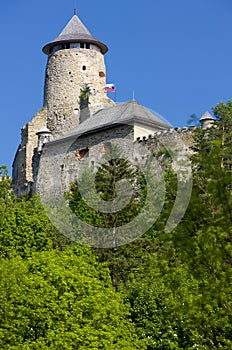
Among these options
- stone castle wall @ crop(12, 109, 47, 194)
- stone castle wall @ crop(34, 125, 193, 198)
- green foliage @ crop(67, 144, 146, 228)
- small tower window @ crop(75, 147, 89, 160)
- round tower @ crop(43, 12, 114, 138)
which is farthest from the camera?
stone castle wall @ crop(12, 109, 47, 194)

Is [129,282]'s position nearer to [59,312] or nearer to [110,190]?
[59,312]

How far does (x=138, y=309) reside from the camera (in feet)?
81.8

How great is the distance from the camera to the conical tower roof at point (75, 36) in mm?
48000

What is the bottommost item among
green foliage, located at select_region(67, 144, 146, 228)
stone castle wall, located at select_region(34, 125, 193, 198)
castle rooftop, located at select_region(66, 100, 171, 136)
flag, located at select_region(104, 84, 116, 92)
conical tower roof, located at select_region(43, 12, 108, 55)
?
green foliage, located at select_region(67, 144, 146, 228)

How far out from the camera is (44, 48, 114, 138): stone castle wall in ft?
154

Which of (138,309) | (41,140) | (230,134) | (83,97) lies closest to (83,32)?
(83,97)

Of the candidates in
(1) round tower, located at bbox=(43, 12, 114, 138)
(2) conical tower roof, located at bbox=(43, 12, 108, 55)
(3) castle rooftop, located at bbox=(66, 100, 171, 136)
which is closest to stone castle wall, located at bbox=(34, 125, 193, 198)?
(3) castle rooftop, located at bbox=(66, 100, 171, 136)

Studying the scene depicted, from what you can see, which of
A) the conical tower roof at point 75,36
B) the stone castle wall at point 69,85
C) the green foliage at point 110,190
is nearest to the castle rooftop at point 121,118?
the green foliage at point 110,190

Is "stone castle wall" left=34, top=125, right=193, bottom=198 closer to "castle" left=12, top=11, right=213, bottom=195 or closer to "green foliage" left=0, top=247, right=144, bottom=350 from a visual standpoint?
"castle" left=12, top=11, right=213, bottom=195

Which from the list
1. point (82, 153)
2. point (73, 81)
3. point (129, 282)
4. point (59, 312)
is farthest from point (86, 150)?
point (59, 312)

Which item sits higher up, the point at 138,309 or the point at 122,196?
the point at 122,196

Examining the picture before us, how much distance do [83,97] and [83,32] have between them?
5.00 m

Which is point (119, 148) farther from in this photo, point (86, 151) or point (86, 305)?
point (86, 305)

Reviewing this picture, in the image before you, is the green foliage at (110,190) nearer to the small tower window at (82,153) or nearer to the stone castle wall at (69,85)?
the small tower window at (82,153)
